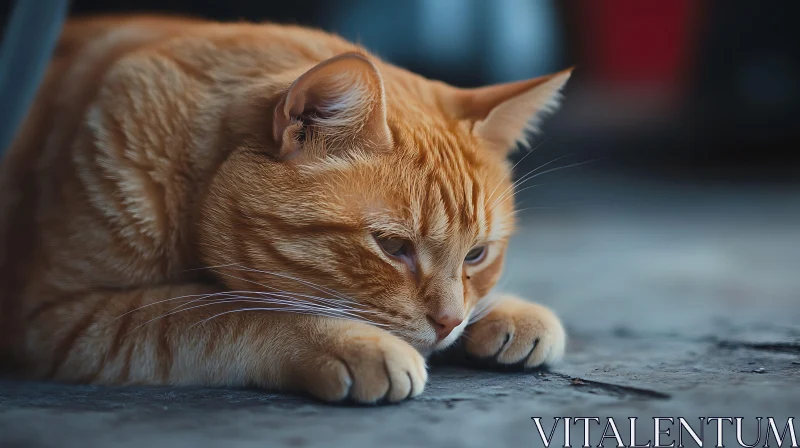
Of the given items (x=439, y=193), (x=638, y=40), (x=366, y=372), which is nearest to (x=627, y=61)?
(x=638, y=40)

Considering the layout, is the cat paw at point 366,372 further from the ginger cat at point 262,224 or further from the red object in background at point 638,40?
the red object in background at point 638,40

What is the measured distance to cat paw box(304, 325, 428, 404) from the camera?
1.35 metres

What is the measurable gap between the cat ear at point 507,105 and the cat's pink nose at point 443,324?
1.49 feet

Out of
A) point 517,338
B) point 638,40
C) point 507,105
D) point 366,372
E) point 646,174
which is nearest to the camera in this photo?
point 366,372

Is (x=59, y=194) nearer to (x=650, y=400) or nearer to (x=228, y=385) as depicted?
(x=228, y=385)

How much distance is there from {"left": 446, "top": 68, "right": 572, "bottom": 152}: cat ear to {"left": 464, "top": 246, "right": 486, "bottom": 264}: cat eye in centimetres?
26

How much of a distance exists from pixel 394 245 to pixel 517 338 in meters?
0.35

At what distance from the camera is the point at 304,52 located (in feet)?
5.70

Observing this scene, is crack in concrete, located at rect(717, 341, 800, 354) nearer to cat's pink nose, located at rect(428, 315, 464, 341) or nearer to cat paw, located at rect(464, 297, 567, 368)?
cat paw, located at rect(464, 297, 567, 368)

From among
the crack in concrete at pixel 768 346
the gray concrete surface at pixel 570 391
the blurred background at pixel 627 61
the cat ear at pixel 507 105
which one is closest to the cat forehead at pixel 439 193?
the cat ear at pixel 507 105

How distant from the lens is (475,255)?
1658 millimetres

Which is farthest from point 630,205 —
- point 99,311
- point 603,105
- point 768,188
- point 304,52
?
point 99,311

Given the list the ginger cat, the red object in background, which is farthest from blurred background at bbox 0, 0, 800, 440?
the ginger cat

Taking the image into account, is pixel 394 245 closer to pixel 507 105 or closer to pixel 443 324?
pixel 443 324
